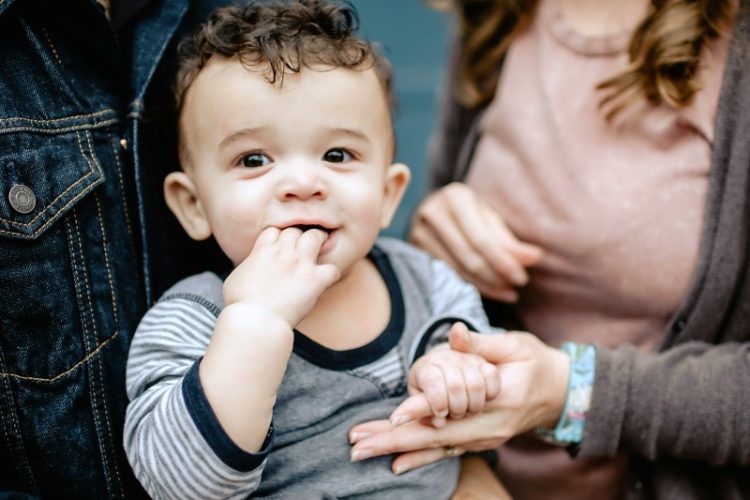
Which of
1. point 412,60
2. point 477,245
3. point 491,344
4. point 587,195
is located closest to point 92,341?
point 491,344

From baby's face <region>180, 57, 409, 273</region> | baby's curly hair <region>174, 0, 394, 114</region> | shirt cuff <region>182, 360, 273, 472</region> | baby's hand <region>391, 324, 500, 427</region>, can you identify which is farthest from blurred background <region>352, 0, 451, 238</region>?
shirt cuff <region>182, 360, 273, 472</region>

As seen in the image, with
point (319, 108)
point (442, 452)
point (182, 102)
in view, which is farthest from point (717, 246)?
point (182, 102)

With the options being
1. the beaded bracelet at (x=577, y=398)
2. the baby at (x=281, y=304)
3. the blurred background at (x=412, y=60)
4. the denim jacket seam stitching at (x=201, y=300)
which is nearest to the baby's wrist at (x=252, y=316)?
the baby at (x=281, y=304)

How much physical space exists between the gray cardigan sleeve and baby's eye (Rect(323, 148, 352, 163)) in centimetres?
56

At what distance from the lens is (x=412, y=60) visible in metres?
3.37

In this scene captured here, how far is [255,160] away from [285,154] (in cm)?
5

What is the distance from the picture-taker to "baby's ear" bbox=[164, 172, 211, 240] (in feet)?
3.59

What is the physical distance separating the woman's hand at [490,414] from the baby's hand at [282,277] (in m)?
0.21

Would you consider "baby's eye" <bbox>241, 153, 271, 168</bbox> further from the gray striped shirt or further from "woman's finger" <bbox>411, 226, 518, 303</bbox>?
"woman's finger" <bbox>411, 226, 518, 303</bbox>

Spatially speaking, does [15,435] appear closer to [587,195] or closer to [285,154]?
[285,154]

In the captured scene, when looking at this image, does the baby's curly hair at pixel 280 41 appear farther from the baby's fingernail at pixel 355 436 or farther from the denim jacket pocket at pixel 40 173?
the baby's fingernail at pixel 355 436

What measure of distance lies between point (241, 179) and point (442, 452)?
529 mm

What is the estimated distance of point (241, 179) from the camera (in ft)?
3.32

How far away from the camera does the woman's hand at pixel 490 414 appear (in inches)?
40.2
